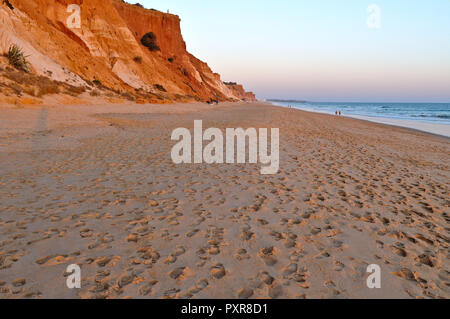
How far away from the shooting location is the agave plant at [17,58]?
17672mm

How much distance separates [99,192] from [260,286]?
374 centimetres

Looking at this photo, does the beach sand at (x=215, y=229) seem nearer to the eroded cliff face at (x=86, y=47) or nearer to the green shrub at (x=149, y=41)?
the eroded cliff face at (x=86, y=47)

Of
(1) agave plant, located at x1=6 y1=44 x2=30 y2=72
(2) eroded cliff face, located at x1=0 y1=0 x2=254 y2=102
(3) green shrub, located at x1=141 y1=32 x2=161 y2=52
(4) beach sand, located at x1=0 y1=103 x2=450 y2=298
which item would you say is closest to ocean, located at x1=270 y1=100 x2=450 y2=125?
(2) eroded cliff face, located at x1=0 y1=0 x2=254 y2=102

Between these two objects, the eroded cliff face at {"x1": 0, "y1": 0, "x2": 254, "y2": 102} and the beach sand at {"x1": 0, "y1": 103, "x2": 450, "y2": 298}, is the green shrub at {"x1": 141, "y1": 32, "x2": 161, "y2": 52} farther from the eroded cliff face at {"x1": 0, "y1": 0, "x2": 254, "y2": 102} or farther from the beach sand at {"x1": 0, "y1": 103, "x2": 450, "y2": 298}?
the beach sand at {"x1": 0, "y1": 103, "x2": 450, "y2": 298}

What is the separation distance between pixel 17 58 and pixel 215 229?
2192cm

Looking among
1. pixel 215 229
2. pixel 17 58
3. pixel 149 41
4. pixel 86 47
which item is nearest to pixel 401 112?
pixel 149 41

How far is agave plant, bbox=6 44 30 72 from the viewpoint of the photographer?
58.0 feet

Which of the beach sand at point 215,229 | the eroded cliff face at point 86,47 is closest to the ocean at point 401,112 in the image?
the eroded cliff face at point 86,47

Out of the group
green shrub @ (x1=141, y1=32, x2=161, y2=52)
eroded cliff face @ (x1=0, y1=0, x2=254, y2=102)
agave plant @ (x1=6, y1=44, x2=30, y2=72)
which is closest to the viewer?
agave plant @ (x1=6, y1=44, x2=30, y2=72)

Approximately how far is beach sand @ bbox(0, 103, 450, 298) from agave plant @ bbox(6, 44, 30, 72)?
48.8 ft

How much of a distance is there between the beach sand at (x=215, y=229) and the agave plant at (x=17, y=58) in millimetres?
14867

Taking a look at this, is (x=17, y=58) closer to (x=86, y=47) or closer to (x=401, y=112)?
(x=86, y=47)
